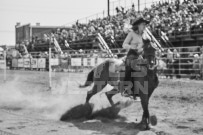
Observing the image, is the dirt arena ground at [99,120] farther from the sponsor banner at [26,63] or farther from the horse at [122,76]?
the sponsor banner at [26,63]

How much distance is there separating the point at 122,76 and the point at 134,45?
80 cm

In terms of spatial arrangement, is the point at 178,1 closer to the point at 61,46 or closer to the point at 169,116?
the point at 61,46

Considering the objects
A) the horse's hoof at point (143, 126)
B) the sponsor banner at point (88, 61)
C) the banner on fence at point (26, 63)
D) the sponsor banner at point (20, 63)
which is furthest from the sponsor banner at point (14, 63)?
the horse's hoof at point (143, 126)

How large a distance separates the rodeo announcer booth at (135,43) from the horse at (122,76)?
0.21 meters

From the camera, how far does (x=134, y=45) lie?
271 inches

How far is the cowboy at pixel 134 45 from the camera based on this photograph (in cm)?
673

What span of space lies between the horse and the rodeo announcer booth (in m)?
0.21

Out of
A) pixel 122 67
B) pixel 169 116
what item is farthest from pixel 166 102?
pixel 122 67

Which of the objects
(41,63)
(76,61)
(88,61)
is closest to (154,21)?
(88,61)

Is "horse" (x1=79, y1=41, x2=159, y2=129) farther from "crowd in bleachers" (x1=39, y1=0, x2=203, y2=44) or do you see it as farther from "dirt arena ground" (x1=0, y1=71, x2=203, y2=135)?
"crowd in bleachers" (x1=39, y1=0, x2=203, y2=44)

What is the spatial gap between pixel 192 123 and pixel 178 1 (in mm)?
15889

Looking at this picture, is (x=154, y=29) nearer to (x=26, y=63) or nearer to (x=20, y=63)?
(x=26, y=63)

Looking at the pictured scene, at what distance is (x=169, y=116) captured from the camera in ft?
24.9

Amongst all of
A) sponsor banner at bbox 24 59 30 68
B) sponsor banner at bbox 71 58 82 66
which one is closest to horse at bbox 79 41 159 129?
sponsor banner at bbox 71 58 82 66
